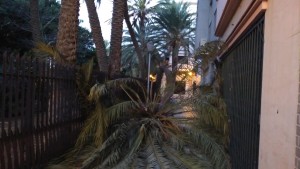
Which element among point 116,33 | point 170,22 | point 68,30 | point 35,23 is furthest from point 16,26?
point 170,22

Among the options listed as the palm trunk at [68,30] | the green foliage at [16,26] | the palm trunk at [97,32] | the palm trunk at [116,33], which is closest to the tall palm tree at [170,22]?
the green foliage at [16,26]

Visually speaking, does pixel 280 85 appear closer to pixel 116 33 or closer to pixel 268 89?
pixel 268 89

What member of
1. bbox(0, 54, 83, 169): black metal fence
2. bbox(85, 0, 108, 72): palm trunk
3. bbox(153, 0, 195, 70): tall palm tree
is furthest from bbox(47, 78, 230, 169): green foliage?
bbox(153, 0, 195, 70): tall palm tree

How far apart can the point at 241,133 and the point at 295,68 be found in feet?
10.0

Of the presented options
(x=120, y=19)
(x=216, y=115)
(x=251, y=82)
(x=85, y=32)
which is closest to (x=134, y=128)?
(x=216, y=115)

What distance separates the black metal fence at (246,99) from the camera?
5.02 metres

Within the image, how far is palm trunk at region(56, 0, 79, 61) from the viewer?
8469 millimetres

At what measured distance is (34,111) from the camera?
18.7 feet

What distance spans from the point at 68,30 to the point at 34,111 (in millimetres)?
3326

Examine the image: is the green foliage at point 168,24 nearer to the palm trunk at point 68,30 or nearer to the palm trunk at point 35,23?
the palm trunk at point 35,23

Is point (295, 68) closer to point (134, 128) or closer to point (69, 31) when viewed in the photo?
point (134, 128)

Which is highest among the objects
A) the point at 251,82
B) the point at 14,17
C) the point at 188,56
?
the point at 14,17

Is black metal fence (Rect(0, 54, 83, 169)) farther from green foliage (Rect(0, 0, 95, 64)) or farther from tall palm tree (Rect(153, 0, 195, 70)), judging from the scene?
tall palm tree (Rect(153, 0, 195, 70))

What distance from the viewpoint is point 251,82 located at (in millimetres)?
5500
